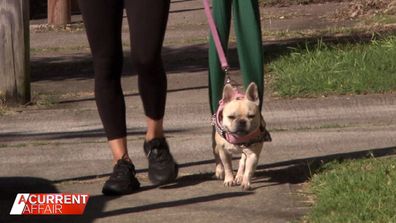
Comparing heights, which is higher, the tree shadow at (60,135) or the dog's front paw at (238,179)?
the dog's front paw at (238,179)

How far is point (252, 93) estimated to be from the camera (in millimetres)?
6762

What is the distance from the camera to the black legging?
679 centimetres

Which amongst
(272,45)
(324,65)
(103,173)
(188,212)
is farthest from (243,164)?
(272,45)

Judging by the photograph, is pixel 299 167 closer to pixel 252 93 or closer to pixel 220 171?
pixel 220 171

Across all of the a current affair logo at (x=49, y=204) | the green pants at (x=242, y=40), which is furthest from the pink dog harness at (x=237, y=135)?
the a current affair logo at (x=49, y=204)

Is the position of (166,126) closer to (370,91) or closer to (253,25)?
(370,91)

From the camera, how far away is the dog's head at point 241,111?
668 centimetres

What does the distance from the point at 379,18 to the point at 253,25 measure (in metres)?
9.72

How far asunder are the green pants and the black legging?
1.29ft

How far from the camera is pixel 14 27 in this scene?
11.5 m

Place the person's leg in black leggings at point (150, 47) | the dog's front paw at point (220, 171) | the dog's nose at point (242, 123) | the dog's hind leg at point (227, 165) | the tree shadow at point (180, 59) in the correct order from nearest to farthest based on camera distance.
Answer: the dog's nose at point (242, 123)
the person's leg in black leggings at point (150, 47)
the dog's hind leg at point (227, 165)
the dog's front paw at point (220, 171)
the tree shadow at point (180, 59)

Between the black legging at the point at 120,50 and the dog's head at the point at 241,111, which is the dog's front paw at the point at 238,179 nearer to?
the dog's head at the point at 241,111

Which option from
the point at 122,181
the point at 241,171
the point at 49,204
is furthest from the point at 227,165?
the point at 49,204

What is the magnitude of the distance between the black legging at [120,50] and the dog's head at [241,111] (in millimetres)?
474
